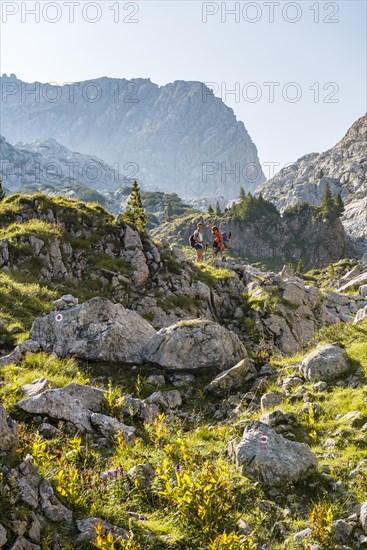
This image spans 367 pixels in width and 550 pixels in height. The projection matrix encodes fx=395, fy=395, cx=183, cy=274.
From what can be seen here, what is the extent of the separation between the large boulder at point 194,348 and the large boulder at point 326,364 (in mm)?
2630

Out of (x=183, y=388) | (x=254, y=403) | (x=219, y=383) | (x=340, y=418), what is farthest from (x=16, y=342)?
(x=340, y=418)

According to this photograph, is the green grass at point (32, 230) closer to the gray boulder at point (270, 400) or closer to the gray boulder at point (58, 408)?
the gray boulder at point (58, 408)

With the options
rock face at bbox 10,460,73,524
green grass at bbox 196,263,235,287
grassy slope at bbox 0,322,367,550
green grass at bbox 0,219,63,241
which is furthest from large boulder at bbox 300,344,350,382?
green grass at bbox 0,219,63,241

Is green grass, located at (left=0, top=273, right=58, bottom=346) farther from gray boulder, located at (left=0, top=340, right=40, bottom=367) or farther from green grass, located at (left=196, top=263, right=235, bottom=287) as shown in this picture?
green grass, located at (left=196, top=263, right=235, bottom=287)

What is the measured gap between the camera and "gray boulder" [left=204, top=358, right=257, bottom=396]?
1192 cm

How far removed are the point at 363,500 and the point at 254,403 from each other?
179 inches

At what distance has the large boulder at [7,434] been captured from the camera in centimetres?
664

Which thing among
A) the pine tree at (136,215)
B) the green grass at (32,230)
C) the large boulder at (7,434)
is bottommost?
the large boulder at (7,434)

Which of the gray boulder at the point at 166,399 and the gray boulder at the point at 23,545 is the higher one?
the gray boulder at the point at 23,545

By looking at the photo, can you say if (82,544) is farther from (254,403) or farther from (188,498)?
(254,403)

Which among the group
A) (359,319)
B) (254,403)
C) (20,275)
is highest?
(20,275)

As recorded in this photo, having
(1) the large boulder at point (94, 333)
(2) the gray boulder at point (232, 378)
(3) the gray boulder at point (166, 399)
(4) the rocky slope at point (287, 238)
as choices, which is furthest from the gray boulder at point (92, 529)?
(4) the rocky slope at point (287, 238)

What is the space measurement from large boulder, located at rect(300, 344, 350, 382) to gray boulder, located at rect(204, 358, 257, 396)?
172 cm

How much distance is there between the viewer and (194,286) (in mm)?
23062
